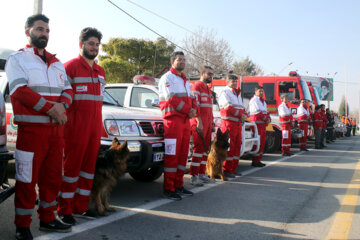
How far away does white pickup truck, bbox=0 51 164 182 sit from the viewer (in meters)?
4.39

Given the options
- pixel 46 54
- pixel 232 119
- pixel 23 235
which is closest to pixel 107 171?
pixel 23 235

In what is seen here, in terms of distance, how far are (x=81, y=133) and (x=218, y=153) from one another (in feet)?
11.0

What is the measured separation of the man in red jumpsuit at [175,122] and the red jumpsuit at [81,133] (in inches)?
52.0

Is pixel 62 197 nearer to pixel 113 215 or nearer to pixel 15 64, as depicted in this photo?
pixel 113 215

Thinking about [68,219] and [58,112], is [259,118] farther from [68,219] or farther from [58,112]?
[58,112]

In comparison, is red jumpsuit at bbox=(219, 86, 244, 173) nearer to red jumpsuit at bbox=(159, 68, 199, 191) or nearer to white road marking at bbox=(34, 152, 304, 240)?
red jumpsuit at bbox=(159, 68, 199, 191)

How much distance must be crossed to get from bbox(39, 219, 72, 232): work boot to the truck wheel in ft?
8.70

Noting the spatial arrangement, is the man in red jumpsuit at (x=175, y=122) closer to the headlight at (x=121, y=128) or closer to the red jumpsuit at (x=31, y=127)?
the headlight at (x=121, y=128)

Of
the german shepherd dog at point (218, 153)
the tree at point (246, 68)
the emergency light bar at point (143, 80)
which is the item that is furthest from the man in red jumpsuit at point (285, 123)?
the tree at point (246, 68)

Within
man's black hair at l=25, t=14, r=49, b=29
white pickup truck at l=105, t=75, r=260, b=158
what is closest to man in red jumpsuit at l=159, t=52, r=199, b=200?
white pickup truck at l=105, t=75, r=260, b=158

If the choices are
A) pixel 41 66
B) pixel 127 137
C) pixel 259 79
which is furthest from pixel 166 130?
pixel 259 79

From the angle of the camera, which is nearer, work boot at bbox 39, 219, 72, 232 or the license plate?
work boot at bbox 39, 219, 72, 232

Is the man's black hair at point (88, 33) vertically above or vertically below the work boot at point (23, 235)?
above

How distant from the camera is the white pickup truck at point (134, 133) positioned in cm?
439
